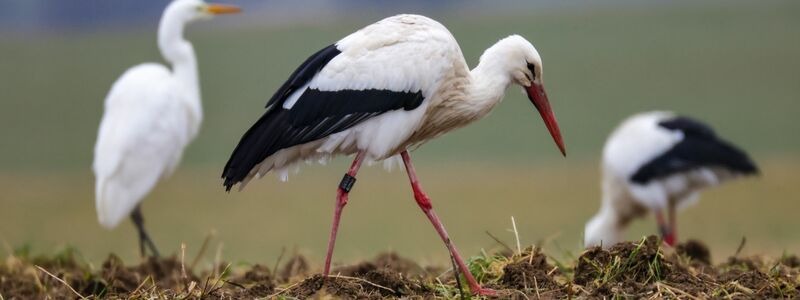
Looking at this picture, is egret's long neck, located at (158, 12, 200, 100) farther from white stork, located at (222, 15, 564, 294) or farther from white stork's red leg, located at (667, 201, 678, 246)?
white stork's red leg, located at (667, 201, 678, 246)

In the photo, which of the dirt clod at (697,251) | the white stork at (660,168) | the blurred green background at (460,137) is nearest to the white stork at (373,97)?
the dirt clod at (697,251)

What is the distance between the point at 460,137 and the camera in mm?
34719

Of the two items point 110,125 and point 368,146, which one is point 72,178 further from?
point 368,146

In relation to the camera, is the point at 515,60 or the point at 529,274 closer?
the point at 529,274

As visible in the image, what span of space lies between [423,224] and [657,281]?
16321mm

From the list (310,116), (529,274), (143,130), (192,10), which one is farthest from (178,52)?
(529,274)

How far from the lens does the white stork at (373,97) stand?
6.57 meters

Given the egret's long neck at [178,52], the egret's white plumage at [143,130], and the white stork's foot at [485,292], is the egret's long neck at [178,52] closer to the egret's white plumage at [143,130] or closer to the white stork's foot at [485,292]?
the egret's white plumage at [143,130]

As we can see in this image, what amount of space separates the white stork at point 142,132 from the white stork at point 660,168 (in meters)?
4.22

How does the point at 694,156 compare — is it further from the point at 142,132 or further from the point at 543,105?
the point at 543,105

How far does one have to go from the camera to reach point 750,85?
35969 millimetres

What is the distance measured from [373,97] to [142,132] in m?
4.46

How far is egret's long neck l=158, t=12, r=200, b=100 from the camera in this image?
1125 centimetres

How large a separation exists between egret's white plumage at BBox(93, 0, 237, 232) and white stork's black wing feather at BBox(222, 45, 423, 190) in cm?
406
